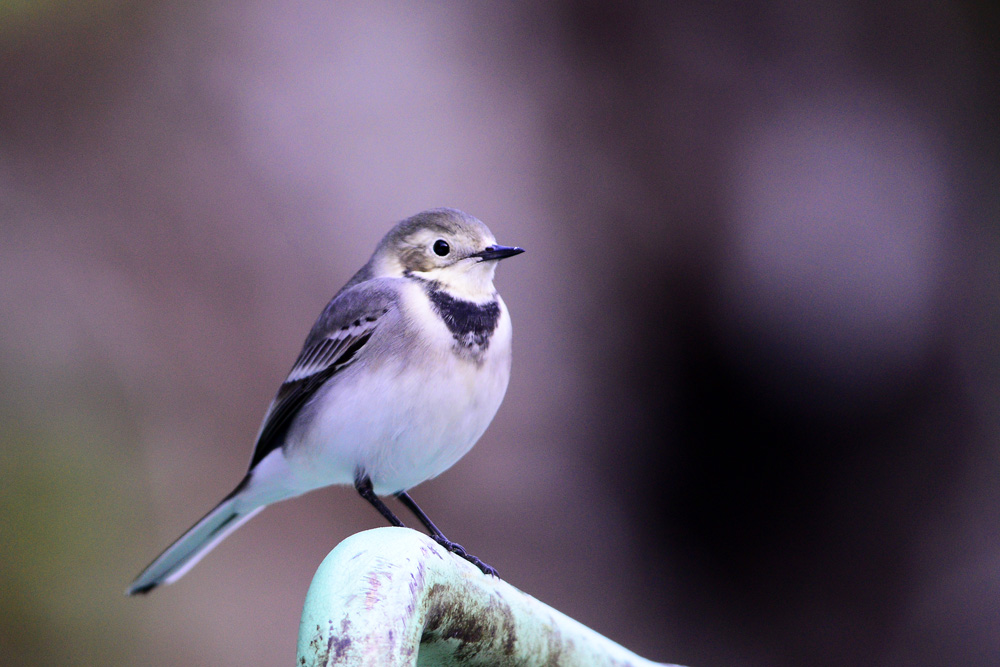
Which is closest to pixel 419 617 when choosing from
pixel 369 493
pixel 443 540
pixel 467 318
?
pixel 443 540

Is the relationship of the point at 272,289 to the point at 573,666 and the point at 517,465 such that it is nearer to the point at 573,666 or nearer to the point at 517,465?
the point at 517,465

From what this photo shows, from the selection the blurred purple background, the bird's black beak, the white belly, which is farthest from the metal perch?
the blurred purple background

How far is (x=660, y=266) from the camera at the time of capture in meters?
4.26

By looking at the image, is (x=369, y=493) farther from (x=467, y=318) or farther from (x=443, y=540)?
(x=467, y=318)

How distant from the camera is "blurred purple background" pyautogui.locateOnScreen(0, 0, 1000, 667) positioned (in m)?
3.75

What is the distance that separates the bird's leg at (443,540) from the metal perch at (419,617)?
1.07 ft

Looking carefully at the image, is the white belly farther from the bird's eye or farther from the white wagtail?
the bird's eye

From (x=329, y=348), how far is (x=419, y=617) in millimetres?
1143

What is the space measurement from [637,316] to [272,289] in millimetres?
1718

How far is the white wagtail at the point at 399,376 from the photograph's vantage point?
1.78m

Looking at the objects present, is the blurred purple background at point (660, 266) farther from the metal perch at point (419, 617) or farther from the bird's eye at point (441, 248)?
the metal perch at point (419, 617)

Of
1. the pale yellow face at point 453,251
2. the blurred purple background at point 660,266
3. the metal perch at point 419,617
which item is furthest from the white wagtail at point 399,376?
the blurred purple background at point 660,266

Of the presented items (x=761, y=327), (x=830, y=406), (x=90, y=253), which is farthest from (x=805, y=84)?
(x=90, y=253)

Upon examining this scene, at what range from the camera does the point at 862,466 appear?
166 inches
